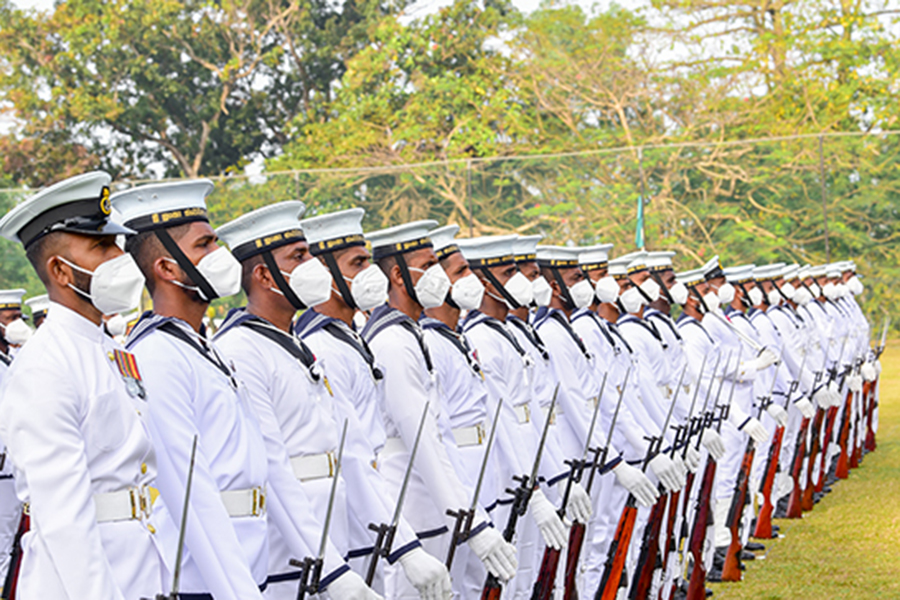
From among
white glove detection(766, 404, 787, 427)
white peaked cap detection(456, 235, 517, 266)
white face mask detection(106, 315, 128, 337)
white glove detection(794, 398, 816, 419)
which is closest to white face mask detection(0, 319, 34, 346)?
white face mask detection(106, 315, 128, 337)

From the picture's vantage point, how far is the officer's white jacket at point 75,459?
2.20 meters

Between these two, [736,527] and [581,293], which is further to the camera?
[736,527]

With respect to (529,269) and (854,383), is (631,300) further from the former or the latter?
(854,383)

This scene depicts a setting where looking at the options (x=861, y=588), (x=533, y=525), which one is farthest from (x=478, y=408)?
(x=861, y=588)

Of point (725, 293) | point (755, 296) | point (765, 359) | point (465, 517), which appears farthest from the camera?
point (755, 296)

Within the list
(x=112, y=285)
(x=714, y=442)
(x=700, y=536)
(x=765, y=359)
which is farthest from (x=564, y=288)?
(x=112, y=285)

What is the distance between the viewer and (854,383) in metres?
11.5

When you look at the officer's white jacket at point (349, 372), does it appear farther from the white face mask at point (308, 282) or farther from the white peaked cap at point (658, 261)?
the white peaked cap at point (658, 261)

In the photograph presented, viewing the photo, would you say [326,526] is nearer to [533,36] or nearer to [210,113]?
[533,36]

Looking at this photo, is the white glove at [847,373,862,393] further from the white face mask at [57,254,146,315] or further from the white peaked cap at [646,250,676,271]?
the white face mask at [57,254,146,315]

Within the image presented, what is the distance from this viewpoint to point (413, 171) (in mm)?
17438

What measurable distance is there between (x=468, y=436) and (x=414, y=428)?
546mm

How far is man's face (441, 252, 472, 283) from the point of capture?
15.8 ft

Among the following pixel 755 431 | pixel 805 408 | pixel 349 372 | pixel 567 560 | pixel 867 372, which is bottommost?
pixel 867 372
